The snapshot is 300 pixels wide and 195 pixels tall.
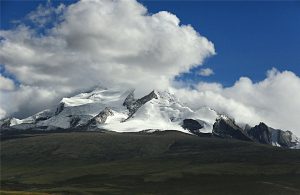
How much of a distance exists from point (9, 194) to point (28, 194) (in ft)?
23.1

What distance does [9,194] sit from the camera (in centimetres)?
16312

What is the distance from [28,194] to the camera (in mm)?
168750
